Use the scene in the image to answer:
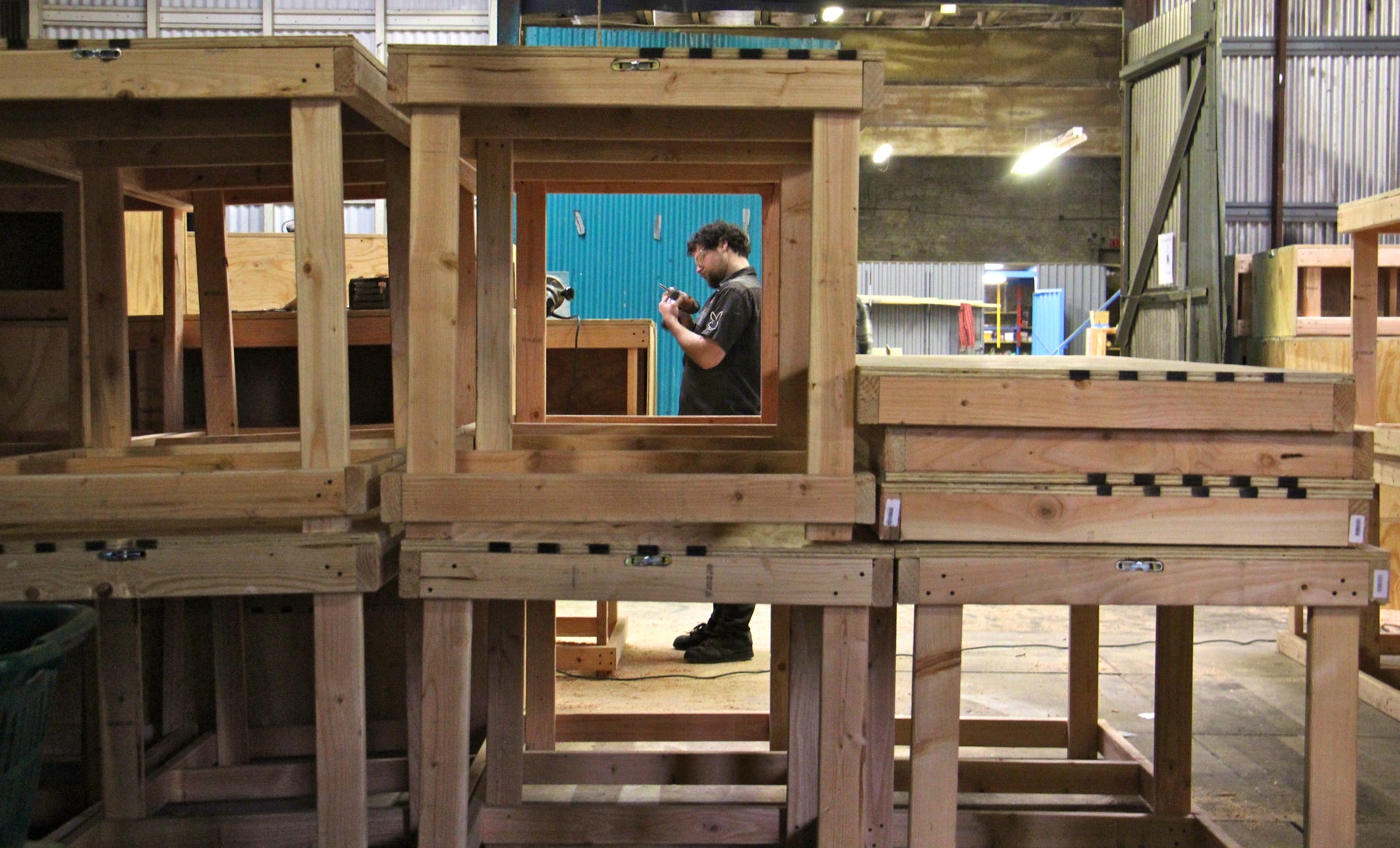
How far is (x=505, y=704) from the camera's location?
2.88 metres

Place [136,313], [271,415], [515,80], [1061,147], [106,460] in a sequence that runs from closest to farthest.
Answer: [515,80] → [106,460] → [271,415] → [136,313] → [1061,147]

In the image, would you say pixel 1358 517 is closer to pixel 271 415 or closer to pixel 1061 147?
pixel 271 415

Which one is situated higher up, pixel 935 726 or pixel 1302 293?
pixel 1302 293

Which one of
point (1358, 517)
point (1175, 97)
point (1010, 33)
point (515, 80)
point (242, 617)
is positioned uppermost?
point (1010, 33)

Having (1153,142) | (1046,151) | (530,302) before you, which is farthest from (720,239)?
(1046,151)

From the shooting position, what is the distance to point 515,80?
1.95 m

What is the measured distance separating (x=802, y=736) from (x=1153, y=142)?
816 centimetres

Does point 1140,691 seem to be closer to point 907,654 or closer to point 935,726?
point 907,654

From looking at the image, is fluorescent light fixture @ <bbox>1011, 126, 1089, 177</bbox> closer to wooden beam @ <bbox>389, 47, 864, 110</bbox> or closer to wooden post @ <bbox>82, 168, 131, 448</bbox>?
wooden beam @ <bbox>389, 47, 864, 110</bbox>

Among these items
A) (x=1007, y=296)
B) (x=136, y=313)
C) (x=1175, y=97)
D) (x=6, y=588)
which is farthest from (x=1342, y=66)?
(x=1007, y=296)

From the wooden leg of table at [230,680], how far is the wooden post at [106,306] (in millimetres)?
525

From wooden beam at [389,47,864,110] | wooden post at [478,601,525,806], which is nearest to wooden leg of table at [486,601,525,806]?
wooden post at [478,601,525,806]

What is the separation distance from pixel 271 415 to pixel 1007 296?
1812 centimetres

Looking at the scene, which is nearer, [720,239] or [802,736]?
[802,736]
